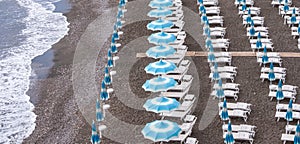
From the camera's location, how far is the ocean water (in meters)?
19.0

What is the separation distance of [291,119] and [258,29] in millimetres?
8441

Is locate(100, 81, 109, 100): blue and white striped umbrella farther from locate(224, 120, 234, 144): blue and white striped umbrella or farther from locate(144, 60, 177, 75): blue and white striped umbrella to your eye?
locate(224, 120, 234, 144): blue and white striped umbrella

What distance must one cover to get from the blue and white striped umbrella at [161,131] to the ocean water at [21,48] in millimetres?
5349

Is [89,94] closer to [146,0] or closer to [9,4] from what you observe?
[146,0]

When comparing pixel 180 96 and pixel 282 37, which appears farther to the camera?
pixel 282 37

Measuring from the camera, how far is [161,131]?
14555 mm

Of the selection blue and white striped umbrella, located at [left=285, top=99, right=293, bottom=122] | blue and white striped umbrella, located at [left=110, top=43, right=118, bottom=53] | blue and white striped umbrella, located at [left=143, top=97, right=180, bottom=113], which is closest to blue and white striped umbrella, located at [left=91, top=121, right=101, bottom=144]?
blue and white striped umbrella, located at [left=143, top=97, right=180, bottom=113]

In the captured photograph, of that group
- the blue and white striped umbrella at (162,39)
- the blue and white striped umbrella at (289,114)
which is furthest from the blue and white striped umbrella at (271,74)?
the blue and white striped umbrella at (162,39)

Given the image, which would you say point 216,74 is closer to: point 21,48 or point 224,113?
point 224,113

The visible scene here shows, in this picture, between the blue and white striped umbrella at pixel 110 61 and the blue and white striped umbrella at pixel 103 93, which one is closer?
the blue and white striped umbrella at pixel 103 93

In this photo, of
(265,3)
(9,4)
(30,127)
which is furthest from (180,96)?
(9,4)

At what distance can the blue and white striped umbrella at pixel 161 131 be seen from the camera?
14469 millimetres

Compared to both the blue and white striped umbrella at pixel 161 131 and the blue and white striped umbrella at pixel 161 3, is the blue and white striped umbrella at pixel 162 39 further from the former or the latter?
the blue and white striped umbrella at pixel 161 131

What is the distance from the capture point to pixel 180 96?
59.4 feet
